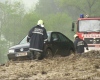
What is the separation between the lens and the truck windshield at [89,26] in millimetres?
22000

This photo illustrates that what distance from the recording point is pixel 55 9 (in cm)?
9225

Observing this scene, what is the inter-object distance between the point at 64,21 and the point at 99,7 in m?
7.68

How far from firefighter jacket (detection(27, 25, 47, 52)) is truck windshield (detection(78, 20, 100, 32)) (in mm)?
9154

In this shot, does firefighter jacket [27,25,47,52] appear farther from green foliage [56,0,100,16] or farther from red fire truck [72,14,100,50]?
green foliage [56,0,100,16]

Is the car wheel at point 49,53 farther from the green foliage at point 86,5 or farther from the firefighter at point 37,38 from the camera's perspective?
the green foliage at point 86,5

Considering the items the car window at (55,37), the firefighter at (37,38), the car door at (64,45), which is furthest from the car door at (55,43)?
the firefighter at (37,38)

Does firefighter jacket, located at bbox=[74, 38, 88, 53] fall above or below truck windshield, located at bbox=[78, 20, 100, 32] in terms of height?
below

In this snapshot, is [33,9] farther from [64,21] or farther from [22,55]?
[22,55]

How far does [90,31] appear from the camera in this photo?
72.2 feet

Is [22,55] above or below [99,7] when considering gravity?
below

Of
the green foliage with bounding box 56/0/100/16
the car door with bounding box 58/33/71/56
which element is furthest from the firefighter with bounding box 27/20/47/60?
the green foliage with bounding box 56/0/100/16

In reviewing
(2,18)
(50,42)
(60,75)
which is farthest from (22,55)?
(2,18)

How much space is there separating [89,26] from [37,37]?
9362 millimetres

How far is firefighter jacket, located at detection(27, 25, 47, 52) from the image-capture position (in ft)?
42.9
